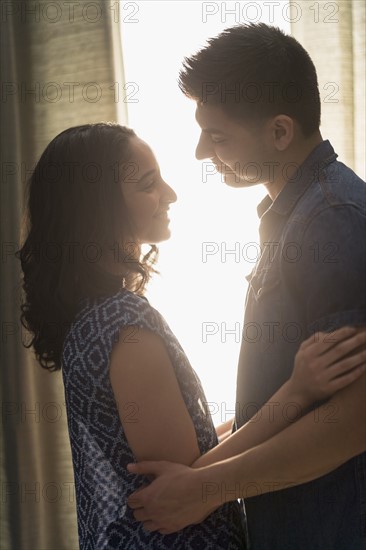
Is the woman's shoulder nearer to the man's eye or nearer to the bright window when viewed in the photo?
the man's eye

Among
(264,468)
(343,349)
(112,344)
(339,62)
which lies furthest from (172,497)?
(339,62)

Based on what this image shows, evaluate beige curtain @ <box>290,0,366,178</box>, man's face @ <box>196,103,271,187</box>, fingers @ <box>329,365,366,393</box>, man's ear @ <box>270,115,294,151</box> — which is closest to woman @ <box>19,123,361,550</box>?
fingers @ <box>329,365,366,393</box>

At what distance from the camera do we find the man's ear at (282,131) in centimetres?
118

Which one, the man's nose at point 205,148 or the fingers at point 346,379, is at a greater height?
the man's nose at point 205,148

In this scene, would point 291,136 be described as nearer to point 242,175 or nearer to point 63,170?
point 242,175

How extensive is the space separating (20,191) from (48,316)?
0.71 meters

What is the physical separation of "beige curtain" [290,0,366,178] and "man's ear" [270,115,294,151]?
0.62m

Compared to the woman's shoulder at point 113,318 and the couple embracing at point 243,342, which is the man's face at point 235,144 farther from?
the woman's shoulder at point 113,318

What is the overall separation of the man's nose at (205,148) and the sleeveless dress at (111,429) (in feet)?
1.04

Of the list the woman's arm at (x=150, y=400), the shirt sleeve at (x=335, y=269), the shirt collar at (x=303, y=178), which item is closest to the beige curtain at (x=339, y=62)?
the shirt collar at (x=303, y=178)

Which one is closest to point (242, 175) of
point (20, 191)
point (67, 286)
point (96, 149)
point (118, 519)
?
point (96, 149)

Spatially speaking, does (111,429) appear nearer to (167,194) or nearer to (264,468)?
(264,468)

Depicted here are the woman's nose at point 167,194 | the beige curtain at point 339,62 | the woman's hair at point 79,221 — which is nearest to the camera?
the woman's hair at point 79,221

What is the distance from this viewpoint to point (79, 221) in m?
1.22
